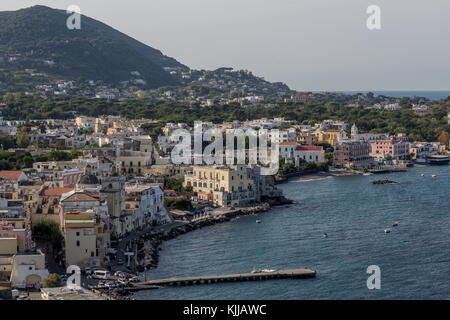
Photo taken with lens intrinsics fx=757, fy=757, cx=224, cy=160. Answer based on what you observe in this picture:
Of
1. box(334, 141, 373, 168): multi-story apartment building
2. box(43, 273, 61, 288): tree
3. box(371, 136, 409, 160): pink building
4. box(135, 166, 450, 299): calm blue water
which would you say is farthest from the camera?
box(371, 136, 409, 160): pink building

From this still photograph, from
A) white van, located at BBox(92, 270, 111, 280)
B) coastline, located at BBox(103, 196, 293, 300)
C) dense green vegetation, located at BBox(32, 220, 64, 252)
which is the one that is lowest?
coastline, located at BBox(103, 196, 293, 300)

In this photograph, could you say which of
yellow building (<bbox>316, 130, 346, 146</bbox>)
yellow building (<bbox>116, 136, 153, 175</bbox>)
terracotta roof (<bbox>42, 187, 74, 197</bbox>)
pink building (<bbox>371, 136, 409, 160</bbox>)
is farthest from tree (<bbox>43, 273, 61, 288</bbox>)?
yellow building (<bbox>316, 130, 346, 146</bbox>)

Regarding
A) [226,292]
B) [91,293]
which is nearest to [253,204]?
[226,292]

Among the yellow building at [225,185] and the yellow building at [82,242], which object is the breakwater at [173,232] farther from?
the yellow building at [82,242]

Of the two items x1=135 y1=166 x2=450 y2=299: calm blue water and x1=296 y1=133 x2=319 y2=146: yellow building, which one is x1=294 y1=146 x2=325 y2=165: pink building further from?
x1=135 y1=166 x2=450 y2=299: calm blue water

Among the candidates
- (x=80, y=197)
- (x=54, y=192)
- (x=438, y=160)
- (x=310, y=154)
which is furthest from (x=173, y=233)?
(x=438, y=160)

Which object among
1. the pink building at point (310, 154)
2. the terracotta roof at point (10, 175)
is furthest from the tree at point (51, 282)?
the pink building at point (310, 154)
